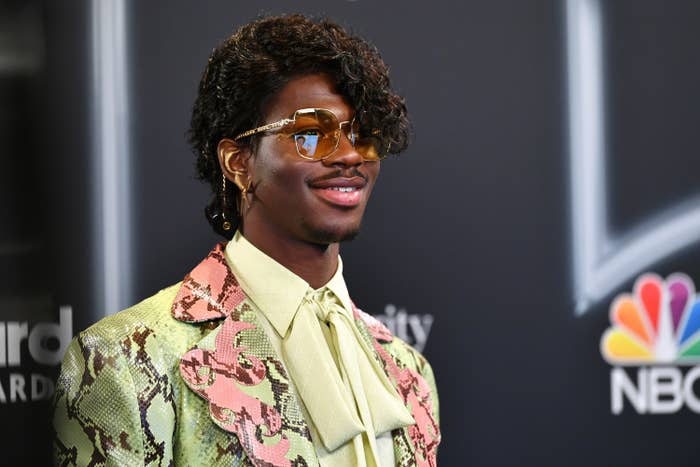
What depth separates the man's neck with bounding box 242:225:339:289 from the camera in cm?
166

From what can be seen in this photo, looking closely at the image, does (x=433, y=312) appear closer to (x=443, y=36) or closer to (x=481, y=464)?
(x=481, y=464)

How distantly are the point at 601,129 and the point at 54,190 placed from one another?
4.27 feet

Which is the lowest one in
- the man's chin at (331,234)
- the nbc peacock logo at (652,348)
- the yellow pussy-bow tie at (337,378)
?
the nbc peacock logo at (652,348)

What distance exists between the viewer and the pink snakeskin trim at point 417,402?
1748mm

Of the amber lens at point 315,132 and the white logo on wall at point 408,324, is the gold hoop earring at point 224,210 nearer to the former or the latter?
the amber lens at point 315,132

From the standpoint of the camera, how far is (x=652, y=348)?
256 centimetres

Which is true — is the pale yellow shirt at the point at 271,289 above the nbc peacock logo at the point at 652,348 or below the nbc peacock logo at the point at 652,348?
above

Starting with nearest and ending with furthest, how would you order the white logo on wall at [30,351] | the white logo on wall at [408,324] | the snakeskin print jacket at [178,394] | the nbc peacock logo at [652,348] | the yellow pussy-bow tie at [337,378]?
1. the snakeskin print jacket at [178,394]
2. the yellow pussy-bow tie at [337,378]
3. the white logo on wall at [30,351]
4. the white logo on wall at [408,324]
5. the nbc peacock logo at [652,348]

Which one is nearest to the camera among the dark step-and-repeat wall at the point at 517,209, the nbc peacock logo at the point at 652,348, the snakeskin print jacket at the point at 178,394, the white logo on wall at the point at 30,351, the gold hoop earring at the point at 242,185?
the snakeskin print jacket at the point at 178,394

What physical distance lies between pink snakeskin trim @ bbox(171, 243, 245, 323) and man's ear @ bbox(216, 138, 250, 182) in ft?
0.44

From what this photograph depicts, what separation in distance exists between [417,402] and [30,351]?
789 mm

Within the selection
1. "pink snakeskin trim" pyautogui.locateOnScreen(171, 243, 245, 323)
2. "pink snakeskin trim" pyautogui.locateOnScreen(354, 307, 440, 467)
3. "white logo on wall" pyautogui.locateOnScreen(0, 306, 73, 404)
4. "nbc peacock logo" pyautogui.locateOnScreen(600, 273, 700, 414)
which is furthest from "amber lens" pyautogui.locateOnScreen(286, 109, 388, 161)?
"nbc peacock logo" pyautogui.locateOnScreen(600, 273, 700, 414)

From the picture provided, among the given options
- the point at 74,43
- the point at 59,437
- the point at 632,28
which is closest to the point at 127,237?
the point at 74,43

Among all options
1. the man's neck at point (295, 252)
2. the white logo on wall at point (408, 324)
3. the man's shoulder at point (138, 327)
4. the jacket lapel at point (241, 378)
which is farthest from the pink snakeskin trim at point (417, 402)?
the white logo on wall at point (408, 324)
